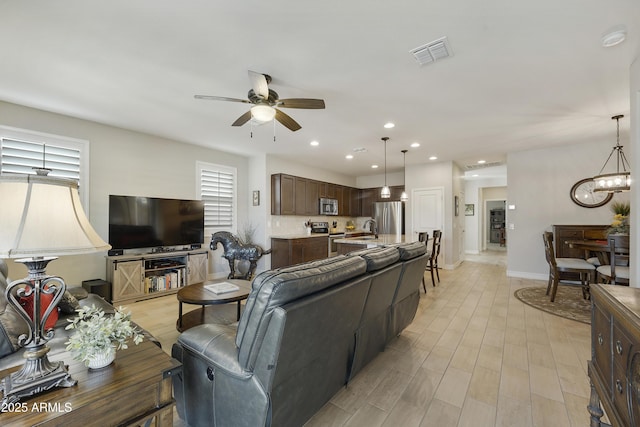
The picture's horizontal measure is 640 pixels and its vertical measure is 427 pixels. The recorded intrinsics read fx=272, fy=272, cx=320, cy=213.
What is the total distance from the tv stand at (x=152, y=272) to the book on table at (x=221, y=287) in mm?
1758

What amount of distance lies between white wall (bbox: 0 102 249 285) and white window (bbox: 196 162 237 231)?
20 cm

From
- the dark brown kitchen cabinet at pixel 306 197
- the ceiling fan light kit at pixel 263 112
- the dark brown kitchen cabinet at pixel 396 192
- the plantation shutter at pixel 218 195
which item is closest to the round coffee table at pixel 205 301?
the ceiling fan light kit at pixel 263 112

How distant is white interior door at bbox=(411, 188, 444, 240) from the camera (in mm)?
6691

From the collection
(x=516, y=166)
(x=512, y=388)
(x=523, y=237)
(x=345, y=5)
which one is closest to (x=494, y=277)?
(x=523, y=237)

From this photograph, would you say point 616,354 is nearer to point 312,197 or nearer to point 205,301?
point 205,301

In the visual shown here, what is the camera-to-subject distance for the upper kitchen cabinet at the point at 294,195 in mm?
5996

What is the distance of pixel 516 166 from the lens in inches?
228

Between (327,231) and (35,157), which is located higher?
(35,157)

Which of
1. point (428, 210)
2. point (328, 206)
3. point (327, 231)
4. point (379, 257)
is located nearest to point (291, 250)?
point (327, 231)

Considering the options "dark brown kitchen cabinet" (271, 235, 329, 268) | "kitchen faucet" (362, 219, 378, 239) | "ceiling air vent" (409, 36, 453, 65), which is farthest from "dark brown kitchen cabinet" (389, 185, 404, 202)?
"ceiling air vent" (409, 36, 453, 65)

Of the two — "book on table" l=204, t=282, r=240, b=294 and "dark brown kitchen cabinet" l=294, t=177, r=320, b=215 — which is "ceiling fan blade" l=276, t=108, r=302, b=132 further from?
"dark brown kitchen cabinet" l=294, t=177, r=320, b=215

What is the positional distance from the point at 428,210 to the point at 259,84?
569cm

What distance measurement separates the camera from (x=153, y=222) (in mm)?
4422

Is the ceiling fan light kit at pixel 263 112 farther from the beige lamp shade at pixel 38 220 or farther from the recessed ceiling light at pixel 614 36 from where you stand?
the recessed ceiling light at pixel 614 36
